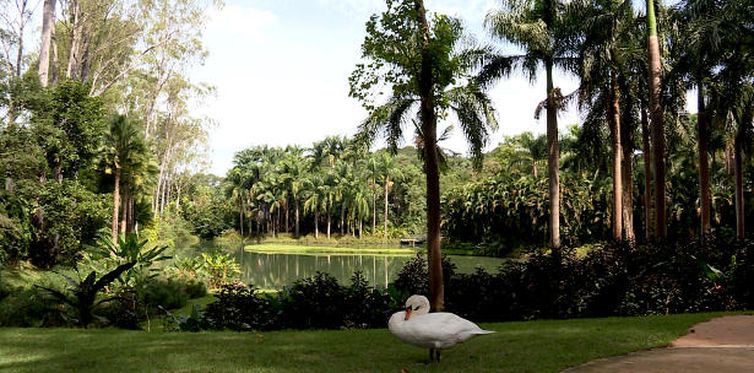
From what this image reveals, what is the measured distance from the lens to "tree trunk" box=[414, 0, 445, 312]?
12531mm

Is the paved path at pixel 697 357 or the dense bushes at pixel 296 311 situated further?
the dense bushes at pixel 296 311

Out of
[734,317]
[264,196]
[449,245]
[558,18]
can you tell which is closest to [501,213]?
[449,245]

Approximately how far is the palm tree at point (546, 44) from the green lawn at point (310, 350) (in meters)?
12.0

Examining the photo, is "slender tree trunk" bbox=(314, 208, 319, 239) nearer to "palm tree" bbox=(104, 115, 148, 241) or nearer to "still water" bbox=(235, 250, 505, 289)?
"still water" bbox=(235, 250, 505, 289)

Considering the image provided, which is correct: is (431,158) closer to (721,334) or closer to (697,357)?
(721,334)

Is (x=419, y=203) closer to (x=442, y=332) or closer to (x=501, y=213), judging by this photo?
(x=501, y=213)

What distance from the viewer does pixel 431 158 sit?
13000mm

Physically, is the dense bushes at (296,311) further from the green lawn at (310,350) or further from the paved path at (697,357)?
the paved path at (697,357)

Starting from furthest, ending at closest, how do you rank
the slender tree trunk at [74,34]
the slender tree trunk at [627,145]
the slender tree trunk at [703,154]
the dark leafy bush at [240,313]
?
the slender tree trunk at [74,34], the slender tree trunk at [627,145], the slender tree trunk at [703,154], the dark leafy bush at [240,313]

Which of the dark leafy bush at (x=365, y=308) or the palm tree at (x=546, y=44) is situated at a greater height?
the palm tree at (x=546, y=44)

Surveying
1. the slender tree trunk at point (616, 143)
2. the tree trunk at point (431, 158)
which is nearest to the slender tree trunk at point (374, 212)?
the slender tree trunk at point (616, 143)

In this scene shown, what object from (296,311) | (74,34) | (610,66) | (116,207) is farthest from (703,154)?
(74,34)

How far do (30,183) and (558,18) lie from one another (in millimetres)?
20845

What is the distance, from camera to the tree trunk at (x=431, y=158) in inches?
493
